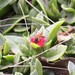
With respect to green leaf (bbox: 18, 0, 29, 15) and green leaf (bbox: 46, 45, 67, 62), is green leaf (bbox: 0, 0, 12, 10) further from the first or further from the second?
green leaf (bbox: 46, 45, 67, 62)

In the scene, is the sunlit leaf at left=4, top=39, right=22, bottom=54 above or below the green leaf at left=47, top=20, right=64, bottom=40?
below

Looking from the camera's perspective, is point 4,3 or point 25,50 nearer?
point 25,50

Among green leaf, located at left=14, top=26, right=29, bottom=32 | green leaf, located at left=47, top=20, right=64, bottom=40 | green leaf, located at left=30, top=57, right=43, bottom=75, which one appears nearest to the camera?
green leaf, located at left=30, top=57, right=43, bottom=75

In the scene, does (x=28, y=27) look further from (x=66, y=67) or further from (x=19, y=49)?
(x=66, y=67)

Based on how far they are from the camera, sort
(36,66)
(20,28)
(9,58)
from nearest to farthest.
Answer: (36,66), (9,58), (20,28)

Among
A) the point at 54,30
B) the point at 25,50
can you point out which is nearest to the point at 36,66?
the point at 25,50

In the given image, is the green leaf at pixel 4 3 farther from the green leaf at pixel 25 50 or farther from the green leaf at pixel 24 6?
the green leaf at pixel 25 50

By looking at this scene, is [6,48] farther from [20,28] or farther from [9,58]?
[20,28]

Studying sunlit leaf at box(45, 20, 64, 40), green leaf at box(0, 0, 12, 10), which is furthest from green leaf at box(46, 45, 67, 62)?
green leaf at box(0, 0, 12, 10)

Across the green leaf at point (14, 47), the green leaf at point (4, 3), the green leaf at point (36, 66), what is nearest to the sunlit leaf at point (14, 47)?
the green leaf at point (14, 47)
